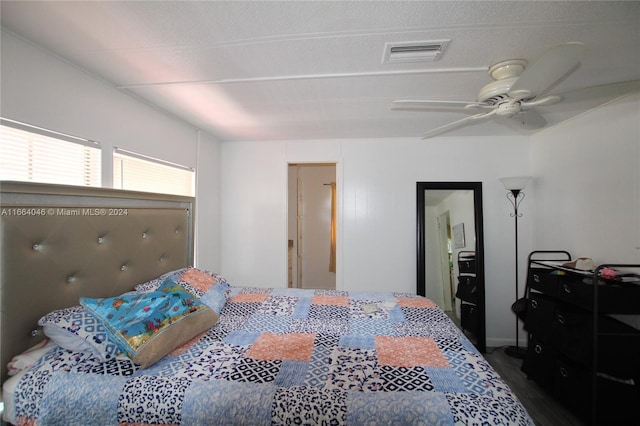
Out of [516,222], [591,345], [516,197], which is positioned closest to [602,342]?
[591,345]

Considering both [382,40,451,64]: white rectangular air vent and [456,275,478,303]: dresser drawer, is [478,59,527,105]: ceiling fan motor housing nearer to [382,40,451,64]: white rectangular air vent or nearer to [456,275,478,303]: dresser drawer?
[382,40,451,64]: white rectangular air vent

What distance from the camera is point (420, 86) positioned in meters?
1.94

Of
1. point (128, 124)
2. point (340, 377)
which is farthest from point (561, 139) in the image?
point (128, 124)

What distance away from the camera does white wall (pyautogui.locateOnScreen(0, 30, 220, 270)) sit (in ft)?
4.47

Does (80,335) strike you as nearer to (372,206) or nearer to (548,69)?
(548,69)

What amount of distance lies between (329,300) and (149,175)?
1839mm

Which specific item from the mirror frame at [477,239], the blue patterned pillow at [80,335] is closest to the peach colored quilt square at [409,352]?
the blue patterned pillow at [80,335]

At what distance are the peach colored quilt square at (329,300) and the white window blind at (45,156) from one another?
1.75m

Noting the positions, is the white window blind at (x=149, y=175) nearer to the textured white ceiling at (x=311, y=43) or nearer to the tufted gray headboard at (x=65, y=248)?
the tufted gray headboard at (x=65, y=248)

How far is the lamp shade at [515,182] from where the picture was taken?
2.84 metres

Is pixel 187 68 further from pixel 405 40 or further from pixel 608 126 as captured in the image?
pixel 608 126

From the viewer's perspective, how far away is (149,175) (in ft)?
7.57

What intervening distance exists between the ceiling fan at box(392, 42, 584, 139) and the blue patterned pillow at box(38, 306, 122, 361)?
1952 millimetres

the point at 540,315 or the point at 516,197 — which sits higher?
the point at 516,197
